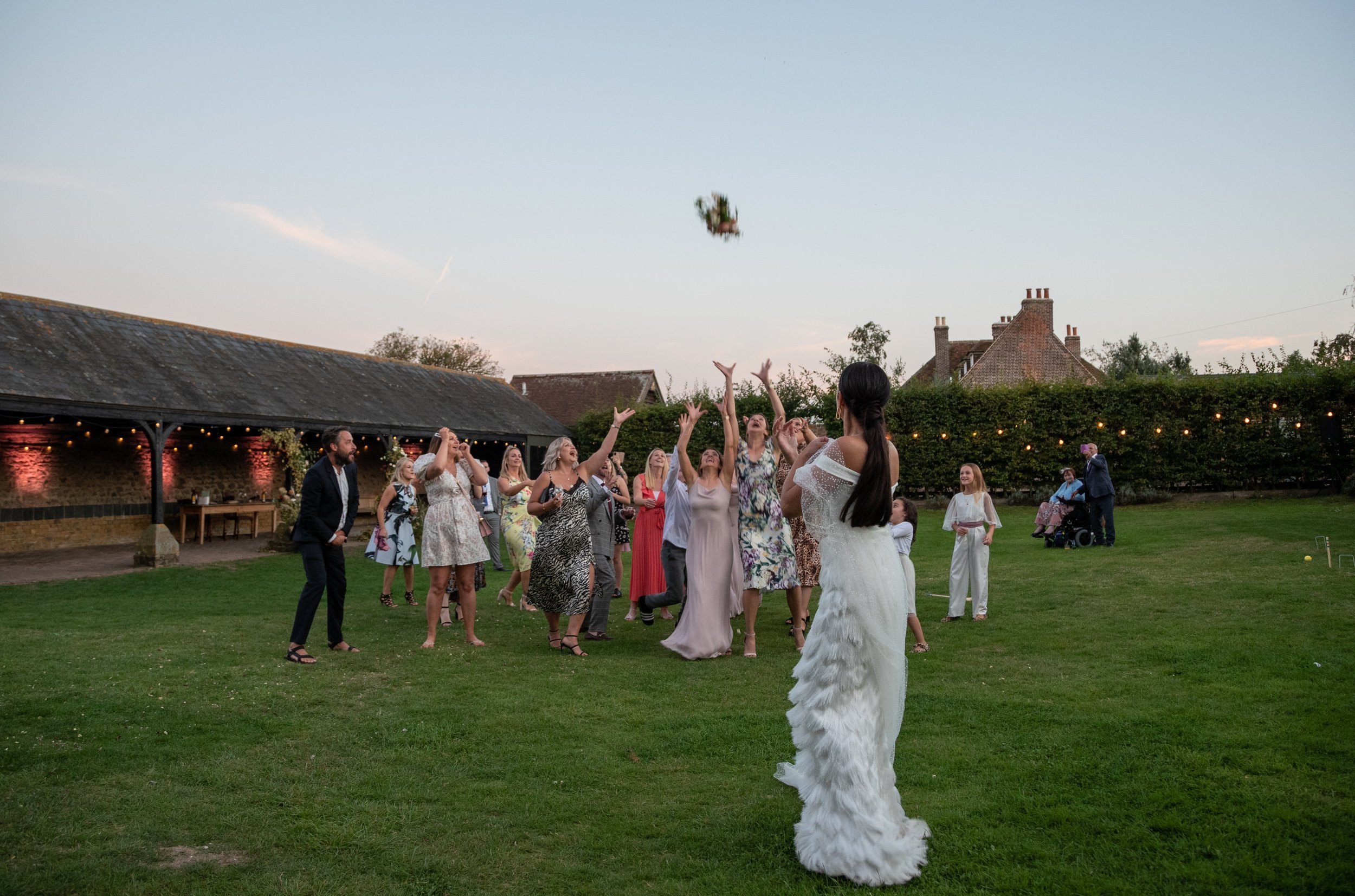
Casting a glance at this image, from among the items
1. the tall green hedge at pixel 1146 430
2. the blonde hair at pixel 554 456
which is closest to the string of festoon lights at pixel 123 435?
the blonde hair at pixel 554 456

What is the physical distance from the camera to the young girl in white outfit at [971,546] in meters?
8.82

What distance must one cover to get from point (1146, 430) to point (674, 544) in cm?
1753

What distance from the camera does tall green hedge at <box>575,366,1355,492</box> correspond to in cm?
2078

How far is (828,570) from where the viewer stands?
371 cm

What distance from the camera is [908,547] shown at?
26.3ft

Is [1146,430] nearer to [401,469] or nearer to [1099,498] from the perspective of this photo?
[1099,498]

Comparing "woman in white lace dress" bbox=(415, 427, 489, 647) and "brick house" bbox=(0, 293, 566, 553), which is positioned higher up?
"brick house" bbox=(0, 293, 566, 553)

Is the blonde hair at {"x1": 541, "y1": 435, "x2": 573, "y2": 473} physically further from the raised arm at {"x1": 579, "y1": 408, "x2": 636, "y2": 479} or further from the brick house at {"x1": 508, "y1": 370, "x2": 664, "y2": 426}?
the brick house at {"x1": 508, "y1": 370, "x2": 664, "y2": 426}

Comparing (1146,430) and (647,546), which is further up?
(1146,430)

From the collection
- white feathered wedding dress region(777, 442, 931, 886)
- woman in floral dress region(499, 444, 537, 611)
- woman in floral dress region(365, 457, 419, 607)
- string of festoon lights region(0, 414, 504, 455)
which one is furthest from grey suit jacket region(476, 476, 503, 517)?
white feathered wedding dress region(777, 442, 931, 886)

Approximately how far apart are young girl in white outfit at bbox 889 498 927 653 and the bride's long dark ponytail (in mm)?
3373

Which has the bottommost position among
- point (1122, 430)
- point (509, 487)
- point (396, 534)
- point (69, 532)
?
point (69, 532)

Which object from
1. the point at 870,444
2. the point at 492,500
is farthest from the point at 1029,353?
the point at 870,444

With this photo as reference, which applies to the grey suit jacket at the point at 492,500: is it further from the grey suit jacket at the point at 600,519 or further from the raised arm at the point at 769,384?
the raised arm at the point at 769,384
